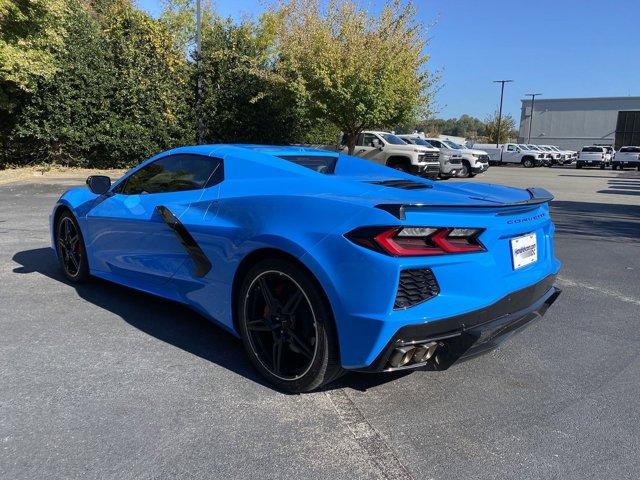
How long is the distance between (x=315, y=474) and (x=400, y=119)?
20.4 meters

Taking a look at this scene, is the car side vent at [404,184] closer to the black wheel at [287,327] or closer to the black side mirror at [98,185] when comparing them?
the black wheel at [287,327]

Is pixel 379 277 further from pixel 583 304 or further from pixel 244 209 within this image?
pixel 583 304

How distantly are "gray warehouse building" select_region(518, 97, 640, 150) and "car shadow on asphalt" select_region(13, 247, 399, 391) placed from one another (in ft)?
245

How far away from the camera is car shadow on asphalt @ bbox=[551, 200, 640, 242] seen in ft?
30.1

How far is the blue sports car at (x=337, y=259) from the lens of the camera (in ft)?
8.77

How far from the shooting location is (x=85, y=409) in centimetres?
294

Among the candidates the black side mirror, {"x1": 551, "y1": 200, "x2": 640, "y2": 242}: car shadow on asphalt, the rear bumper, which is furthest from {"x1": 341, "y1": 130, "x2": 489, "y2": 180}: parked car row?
the rear bumper

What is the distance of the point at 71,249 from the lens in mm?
5211

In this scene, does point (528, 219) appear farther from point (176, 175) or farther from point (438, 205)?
point (176, 175)

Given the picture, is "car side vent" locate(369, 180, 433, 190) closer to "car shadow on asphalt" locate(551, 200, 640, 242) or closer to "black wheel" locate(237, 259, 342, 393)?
"black wheel" locate(237, 259, 342, 393)

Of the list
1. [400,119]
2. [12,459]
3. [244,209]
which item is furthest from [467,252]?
[400,119]

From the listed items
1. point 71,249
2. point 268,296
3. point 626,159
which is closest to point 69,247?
point 71,249

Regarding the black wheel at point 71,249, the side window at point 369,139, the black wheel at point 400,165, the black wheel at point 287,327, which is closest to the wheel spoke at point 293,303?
the black wheel at point 287,327

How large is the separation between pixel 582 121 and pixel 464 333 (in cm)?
7724
